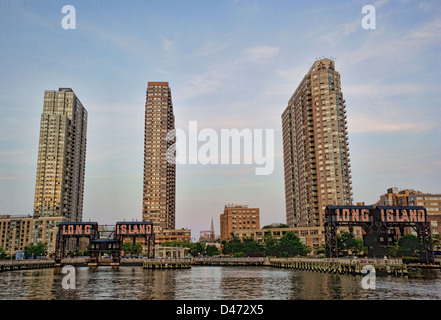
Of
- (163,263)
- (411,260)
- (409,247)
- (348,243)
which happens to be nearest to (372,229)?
(411,260)

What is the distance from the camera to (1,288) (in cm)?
6931

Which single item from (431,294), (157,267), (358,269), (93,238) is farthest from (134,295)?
(93,238)

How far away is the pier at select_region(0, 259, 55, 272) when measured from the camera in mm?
121594

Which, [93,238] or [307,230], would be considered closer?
[93,238]

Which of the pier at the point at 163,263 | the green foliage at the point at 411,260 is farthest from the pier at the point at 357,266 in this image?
the pier at the point at 163,263

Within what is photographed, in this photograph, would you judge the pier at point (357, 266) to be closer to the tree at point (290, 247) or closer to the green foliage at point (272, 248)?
the tree at point (290, 247)

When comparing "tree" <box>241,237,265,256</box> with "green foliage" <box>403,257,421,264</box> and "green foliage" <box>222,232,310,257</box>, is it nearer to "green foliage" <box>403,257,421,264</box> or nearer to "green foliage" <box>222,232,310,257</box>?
"green foliage" <box>222,232,310,257</box>

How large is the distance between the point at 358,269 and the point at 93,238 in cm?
10310

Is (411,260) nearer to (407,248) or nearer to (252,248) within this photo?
(407,248)

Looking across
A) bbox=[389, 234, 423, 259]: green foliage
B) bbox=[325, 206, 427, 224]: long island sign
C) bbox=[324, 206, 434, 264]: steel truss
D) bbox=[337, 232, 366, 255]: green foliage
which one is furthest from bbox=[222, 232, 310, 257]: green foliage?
bbox=[325, 206, 427, 224]: long island sign

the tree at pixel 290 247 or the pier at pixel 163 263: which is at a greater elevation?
the tree at pixel 290 247

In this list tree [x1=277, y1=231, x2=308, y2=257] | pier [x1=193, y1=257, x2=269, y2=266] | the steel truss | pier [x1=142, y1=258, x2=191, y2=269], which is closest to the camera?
the steel truss

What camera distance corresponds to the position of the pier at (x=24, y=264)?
122 metres
